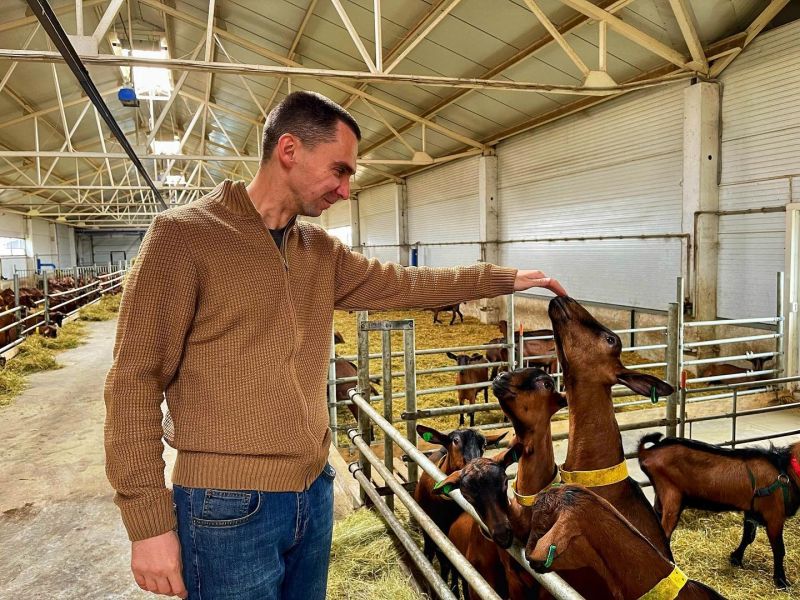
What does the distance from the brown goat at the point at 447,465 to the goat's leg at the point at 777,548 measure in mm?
1805

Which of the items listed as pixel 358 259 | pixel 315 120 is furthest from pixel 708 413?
pixel 315 120

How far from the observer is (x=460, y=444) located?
2943 millimetres

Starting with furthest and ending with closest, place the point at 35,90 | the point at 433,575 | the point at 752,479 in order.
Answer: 1. the point at 35,90
2. the point at 752,479
3. the point at 433,575

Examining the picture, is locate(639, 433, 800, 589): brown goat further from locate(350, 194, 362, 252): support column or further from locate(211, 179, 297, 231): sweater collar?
locate(350, 194, 362, 252): support column

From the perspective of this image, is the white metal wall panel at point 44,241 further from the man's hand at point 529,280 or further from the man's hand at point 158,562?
the man's hand at point 158,562

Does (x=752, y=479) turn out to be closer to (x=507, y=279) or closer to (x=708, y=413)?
(x=507, y=279)

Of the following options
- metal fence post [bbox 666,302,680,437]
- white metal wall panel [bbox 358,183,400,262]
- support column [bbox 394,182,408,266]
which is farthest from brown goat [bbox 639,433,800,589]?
support column [bbox 394,182,408,266]

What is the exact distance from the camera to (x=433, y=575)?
194 cm

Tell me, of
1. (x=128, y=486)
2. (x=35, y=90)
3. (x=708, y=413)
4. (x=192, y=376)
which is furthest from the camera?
(x=35, y=90)

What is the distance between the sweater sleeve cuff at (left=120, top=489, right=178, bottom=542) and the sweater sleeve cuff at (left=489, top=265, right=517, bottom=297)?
1227 mm

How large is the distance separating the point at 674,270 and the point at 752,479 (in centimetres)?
598

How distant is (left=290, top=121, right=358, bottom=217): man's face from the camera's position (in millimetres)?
1375

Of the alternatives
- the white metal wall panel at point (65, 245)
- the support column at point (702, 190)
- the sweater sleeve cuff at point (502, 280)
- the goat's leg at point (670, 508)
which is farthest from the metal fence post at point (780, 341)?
the white metal wall panel at point (65, 245)

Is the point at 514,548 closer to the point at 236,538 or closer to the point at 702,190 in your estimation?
the point at 236,538
